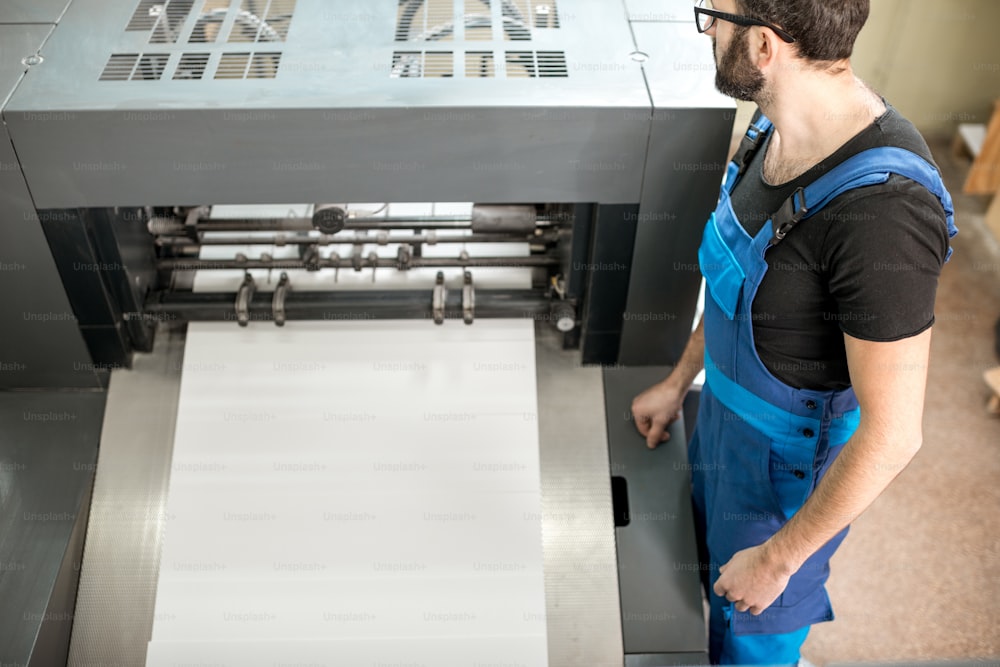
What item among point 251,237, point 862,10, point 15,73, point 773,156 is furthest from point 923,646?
point 15,73

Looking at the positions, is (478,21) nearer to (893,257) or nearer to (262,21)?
(262,21)

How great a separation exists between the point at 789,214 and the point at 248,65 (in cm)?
83

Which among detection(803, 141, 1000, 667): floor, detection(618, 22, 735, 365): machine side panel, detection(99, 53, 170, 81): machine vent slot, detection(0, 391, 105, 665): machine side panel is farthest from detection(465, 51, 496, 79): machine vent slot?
detection(803, 141, 1000, 667): floor

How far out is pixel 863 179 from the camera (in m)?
1.04

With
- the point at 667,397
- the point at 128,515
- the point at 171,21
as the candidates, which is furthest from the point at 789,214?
the point at 128,515

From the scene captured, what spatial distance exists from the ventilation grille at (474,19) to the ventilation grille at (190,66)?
219mm

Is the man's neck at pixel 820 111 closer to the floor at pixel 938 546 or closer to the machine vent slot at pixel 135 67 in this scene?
the machine vent slot at pixel 135 67

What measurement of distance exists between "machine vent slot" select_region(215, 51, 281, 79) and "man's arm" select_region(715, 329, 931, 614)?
916mm

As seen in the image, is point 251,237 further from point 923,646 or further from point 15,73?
point 923,646

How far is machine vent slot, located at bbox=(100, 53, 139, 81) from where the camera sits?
132cm

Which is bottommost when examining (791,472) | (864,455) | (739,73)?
(791,472)

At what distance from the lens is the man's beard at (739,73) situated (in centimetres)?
112

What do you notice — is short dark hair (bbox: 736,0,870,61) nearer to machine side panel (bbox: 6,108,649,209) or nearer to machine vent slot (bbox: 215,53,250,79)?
machine side panel (bbox: 6,108,649,209)

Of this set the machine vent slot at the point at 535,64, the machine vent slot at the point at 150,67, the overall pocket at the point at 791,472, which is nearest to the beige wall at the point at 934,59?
the machine vent slot at the point at 535,64
